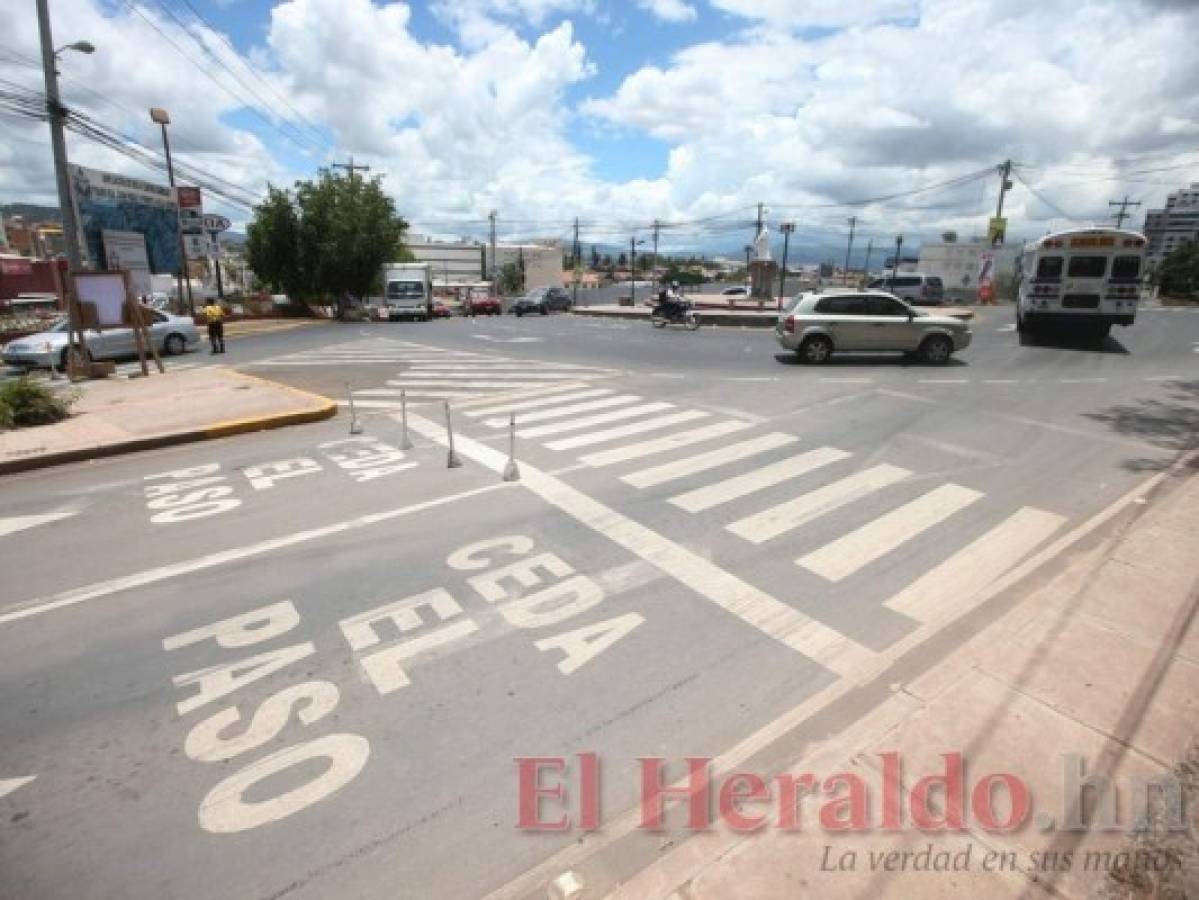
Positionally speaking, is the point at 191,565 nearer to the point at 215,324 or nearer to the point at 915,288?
the point at 215,324

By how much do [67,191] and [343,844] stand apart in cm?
2204

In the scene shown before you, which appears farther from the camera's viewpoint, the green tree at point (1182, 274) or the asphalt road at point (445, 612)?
the green tree at point (1182, 274)

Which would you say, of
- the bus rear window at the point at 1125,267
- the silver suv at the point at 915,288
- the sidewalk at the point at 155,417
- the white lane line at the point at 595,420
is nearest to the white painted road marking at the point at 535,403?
the white lane line at the point at 595,420

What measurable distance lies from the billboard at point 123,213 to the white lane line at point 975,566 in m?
23.3

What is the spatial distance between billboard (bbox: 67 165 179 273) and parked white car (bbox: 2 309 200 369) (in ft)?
8.56

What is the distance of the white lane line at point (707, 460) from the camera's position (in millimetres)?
7805

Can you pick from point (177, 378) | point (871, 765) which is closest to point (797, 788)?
point (871, 765)

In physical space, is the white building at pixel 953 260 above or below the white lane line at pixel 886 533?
above

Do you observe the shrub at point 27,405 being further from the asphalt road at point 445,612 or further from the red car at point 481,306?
the red car at point 481,306

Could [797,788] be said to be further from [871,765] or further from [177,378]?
[177,378]

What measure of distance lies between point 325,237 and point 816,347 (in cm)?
3350

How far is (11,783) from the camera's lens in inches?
132

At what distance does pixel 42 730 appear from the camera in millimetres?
3746

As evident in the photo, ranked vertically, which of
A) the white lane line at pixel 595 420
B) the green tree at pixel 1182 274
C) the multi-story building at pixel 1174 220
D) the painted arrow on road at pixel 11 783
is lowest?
the painted arrow on road at pixel 11 783
